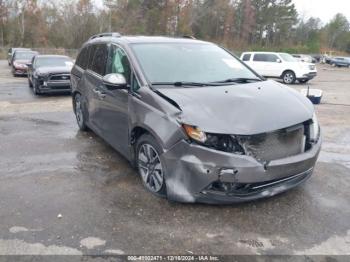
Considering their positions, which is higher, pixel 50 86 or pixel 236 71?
pixel 236 71

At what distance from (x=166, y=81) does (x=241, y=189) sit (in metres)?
1.61

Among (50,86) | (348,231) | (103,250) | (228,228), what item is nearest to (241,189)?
(228,228)

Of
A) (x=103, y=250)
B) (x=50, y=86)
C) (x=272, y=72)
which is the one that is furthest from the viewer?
(x=272, y=72)

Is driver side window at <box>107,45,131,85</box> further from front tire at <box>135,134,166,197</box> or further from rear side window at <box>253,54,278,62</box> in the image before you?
rear side window at <box>253,54,278,62</box>

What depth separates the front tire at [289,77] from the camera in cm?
1996

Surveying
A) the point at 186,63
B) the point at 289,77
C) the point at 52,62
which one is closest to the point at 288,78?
the point at 289,77

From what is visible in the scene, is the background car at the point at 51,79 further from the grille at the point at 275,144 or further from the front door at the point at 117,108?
the grille at the point at 275,144

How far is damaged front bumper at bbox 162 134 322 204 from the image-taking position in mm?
3414

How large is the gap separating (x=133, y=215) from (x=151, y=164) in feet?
2.11

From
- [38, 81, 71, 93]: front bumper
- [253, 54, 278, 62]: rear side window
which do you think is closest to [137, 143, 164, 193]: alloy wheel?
[38, 81, 71, 93]: front bumper

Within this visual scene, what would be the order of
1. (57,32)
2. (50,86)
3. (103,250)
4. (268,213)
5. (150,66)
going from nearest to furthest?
(103,250)
(268,213)
(150,66)
(50,86)
(57,32)

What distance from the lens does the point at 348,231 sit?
3.52 m

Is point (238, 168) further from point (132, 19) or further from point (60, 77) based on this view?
point (132, 19)

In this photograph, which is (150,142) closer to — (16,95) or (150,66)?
(150,66)
